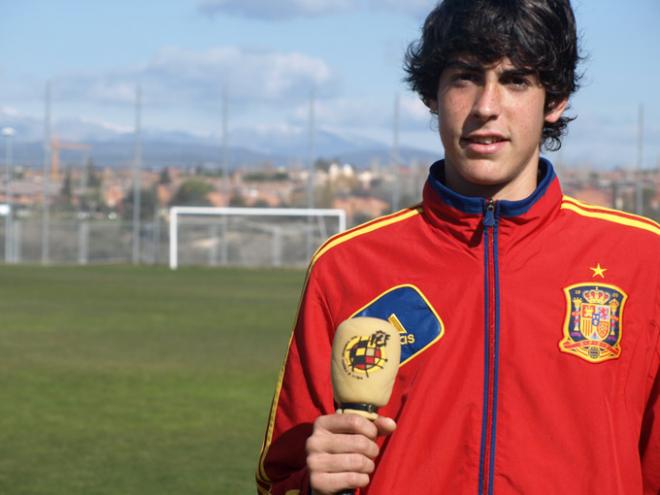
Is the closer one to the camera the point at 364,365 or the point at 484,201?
the point at 364,365

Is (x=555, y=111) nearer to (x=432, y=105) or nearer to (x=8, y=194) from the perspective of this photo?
(x=432, y=105)

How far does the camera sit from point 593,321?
2.59 meters

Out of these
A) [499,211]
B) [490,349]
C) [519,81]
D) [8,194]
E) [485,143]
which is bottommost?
[8,194]

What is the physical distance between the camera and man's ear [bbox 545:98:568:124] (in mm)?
2895

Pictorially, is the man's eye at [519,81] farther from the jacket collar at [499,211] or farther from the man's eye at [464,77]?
the jacket collar at [499,211]

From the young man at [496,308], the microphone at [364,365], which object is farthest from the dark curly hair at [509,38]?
the microphone at [364,365]

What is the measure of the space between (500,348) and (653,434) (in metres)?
0.34

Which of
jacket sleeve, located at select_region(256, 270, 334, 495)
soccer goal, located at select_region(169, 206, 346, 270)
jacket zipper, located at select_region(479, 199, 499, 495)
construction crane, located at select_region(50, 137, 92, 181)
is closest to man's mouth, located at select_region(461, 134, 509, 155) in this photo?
jacket zipper, located at select_region(479, 199, 499, 495)

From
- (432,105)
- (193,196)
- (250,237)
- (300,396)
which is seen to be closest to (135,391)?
(432,105)

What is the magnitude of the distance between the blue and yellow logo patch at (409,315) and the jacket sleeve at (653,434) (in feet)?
1.38

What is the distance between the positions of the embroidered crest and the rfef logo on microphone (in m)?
0.47

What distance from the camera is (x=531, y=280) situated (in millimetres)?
2635

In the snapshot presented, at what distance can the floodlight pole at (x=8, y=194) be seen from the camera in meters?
44.9

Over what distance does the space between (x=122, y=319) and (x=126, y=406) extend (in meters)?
9.07
